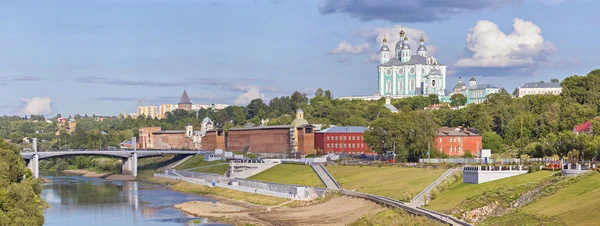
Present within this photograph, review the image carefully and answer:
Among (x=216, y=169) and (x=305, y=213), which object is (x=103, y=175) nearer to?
(x=216, y=169)

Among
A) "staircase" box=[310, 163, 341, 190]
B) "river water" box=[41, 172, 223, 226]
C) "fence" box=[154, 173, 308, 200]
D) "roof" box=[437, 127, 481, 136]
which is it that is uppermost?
"roof" box=[437, 127, 481, 136]

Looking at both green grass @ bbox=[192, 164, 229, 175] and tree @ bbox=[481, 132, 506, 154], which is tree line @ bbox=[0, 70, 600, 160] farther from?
green grass @ bbox=[192, 164, 229, 175]

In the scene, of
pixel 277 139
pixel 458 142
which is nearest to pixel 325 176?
pixel 458 142

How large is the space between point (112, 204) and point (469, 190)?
5010 centimetres

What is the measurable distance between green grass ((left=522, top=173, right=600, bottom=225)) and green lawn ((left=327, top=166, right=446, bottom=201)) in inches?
577

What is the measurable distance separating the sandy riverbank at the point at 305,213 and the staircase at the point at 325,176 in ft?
25.9

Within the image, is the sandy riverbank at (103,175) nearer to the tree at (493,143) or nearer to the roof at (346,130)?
the roof at (346,130)

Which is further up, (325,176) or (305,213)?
(325,176)

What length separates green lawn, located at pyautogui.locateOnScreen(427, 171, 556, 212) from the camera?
186 feet

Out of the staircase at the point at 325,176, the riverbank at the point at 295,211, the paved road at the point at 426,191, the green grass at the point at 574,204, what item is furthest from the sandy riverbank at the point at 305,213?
the green grass at the point at 574,204

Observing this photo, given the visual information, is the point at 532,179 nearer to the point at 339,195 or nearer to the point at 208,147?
the point at 339,195

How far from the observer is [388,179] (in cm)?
8069

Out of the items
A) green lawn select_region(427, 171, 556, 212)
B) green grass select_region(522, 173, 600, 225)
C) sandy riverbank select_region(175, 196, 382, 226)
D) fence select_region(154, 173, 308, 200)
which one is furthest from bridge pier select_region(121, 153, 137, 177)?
green grass select_region(522, 173, 600, 225)

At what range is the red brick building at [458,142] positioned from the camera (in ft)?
395
